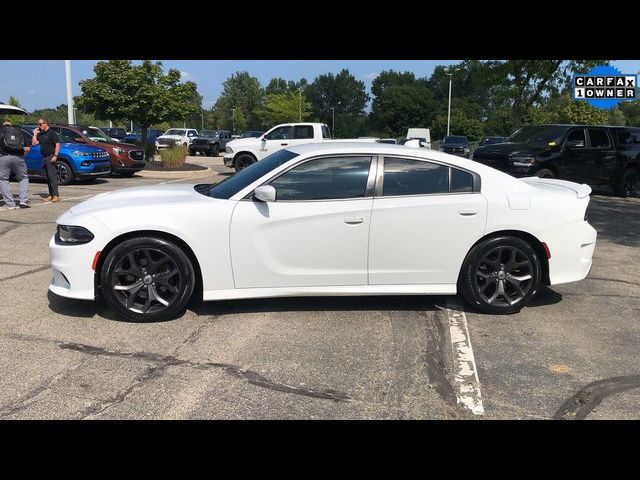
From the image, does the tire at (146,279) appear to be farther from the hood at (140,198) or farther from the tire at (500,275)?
the tire at (500,275)

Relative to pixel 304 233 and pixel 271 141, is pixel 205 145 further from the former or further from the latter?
pixel 304 233

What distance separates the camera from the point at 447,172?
490cm

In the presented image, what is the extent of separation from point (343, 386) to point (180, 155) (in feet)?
59.7

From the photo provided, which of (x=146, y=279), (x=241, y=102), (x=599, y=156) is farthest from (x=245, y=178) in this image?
(x=241, y=102)

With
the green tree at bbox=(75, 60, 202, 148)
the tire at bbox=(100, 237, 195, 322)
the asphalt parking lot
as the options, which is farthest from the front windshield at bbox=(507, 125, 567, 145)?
the green tree at bbox=(75, 60, 202, 148)

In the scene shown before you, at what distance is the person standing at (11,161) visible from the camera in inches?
399

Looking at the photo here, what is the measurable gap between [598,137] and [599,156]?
19.1 inches

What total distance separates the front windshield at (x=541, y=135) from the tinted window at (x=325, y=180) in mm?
9931

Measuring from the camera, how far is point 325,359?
13.0 feet

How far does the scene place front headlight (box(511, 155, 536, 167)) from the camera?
41.9ft

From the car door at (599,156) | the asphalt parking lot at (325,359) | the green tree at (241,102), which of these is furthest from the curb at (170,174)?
the green tree at (241,102)

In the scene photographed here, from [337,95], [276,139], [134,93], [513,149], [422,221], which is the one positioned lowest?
[422,221]
